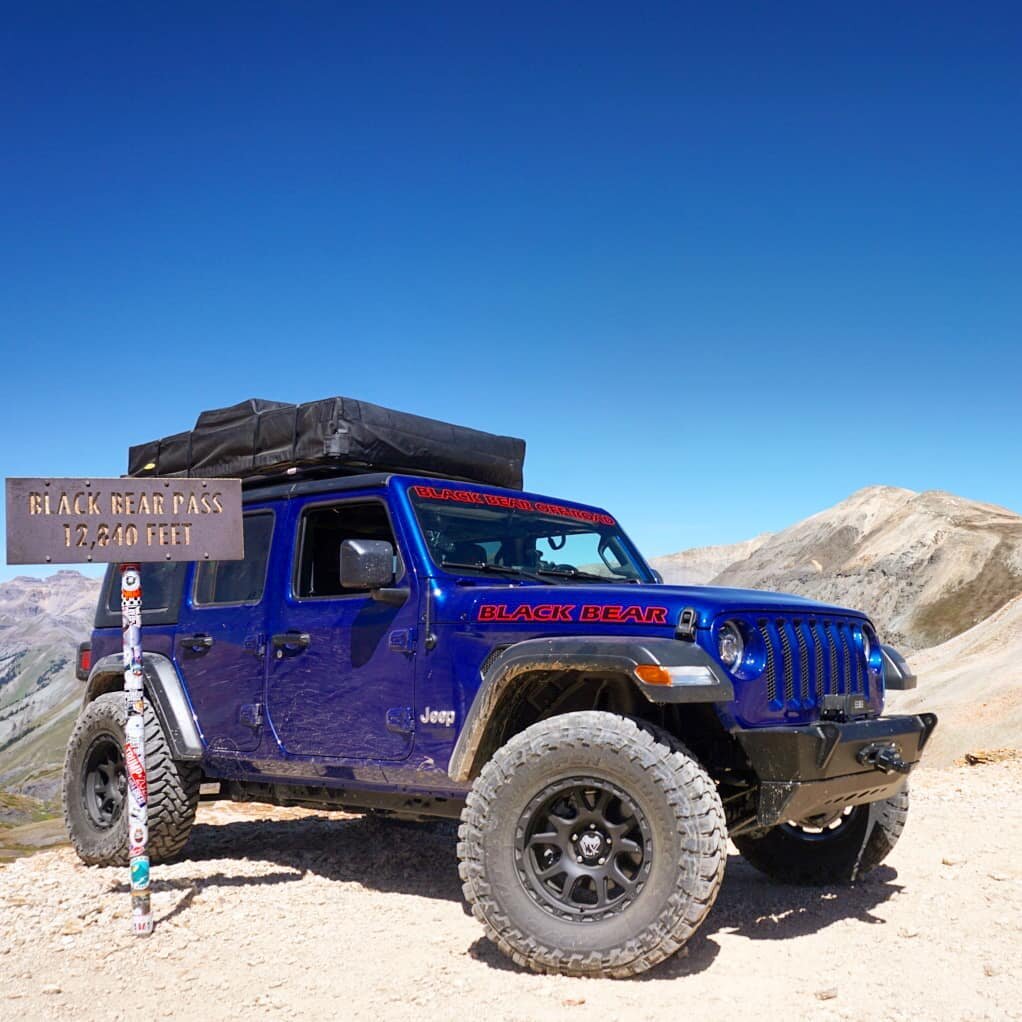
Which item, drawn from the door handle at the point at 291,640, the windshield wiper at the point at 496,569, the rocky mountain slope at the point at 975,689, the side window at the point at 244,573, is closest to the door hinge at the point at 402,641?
the windshield wiper at the point at 496,569

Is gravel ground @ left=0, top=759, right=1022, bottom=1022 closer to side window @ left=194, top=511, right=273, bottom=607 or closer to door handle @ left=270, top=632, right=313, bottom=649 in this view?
door handle @ left=270, top=632, right=313, bottom=649

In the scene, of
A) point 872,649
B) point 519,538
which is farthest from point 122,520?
point 872,649

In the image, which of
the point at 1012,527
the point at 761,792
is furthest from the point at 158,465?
the point at 1012,527

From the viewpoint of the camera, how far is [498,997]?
4059 millimetres

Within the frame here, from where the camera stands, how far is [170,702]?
6.37 metres

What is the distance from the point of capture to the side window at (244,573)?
617 cm

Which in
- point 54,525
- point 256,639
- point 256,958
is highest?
point 54,525

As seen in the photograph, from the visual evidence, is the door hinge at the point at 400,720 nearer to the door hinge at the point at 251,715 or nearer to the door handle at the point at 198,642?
the door hinge at the point at 251,715

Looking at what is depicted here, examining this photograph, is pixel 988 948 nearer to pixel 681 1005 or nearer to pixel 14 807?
pixel 681 1005

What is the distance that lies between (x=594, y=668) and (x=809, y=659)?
1.04 m

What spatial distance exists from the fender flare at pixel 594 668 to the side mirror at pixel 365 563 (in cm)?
66

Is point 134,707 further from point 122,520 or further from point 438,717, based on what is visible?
point 438,717

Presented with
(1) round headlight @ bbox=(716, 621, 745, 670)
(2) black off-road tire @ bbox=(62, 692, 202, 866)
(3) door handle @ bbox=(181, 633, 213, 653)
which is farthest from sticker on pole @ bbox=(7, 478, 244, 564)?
(1) round headlight @ bbox=(716, 621, 745, 670)

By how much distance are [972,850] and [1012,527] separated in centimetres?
4697
